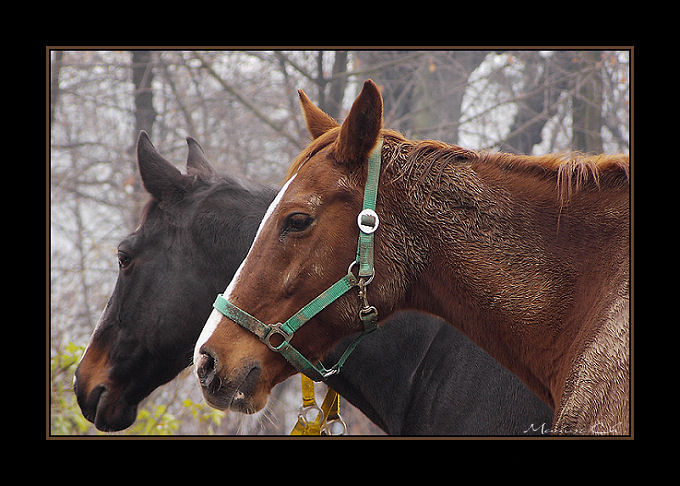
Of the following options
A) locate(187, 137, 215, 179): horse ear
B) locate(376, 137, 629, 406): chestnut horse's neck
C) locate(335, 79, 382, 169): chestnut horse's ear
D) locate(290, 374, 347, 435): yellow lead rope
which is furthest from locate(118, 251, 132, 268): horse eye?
locate(376, 137, 629, 406): chestnut horse's neck

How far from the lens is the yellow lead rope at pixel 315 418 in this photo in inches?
142

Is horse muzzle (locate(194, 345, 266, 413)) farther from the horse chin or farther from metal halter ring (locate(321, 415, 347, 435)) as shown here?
the horse chin

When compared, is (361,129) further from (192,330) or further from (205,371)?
(192,330)

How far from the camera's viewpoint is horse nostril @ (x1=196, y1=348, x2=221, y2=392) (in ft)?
8.52

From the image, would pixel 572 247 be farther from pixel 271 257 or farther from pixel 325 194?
pixel 271 257

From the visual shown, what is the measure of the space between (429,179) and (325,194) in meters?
0.42

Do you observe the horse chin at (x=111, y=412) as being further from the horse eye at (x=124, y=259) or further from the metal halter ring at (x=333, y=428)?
the metal halter ring at (x=333, y=428)

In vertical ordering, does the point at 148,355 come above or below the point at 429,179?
below

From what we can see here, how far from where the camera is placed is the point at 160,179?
3988 millimetres

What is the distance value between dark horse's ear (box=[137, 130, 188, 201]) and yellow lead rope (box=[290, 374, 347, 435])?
4.36 ft

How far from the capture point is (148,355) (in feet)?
12.6

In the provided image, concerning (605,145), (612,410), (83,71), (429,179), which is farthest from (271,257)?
(83,71)

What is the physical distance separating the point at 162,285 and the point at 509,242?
6.69 feet
